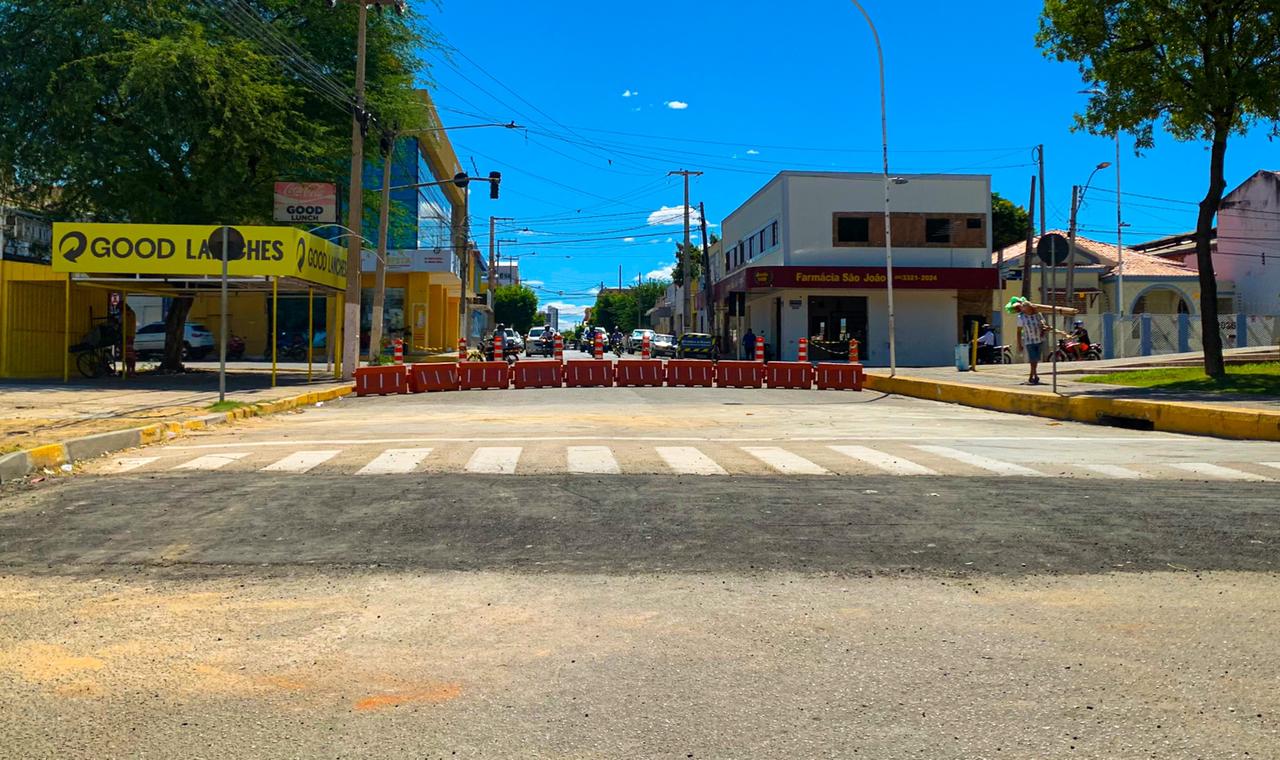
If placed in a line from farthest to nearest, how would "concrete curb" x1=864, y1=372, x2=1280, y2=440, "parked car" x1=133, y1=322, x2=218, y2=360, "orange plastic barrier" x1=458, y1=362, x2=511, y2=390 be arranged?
"parked car" x1=133, y1=322, x2=218, y2=360 → "orange plastic barrier" x1=458, y1=362, x2=511, y2=390 → "concrete curb" x1=864, y1=372, x2=1280, y2=440

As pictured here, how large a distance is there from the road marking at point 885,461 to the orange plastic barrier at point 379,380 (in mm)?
14239

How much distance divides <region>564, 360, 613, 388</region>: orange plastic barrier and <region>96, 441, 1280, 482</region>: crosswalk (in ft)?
47.9

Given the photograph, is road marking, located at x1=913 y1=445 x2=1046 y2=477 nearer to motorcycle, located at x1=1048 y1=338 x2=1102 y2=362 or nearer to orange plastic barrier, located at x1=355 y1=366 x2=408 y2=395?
orange plastic barrier, located at x1=355 y1=366 x2=408 y2=395

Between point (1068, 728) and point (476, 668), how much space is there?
7.57 ft

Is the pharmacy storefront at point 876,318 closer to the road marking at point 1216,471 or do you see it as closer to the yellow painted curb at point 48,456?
the road marking at point 1216,471

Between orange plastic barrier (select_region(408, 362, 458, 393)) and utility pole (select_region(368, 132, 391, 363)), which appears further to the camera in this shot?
utility pole (select_region(368, 132, 391, 363))

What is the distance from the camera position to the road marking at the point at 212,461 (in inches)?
377

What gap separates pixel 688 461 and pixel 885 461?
6.89 ft

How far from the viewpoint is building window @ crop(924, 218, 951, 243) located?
4291 centimetres

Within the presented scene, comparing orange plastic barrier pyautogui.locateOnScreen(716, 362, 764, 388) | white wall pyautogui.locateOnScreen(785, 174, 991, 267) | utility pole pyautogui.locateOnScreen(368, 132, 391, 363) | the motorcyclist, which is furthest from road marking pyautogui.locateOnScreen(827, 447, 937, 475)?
white wall pyautogui.locateOnScreen(785, 174, 991, 267)

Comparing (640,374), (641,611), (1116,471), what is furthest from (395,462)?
(640,374)

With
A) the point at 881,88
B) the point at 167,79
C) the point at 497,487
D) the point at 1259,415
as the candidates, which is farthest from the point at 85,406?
the point at 881,88

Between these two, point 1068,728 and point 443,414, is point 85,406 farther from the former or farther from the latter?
point 1068,728

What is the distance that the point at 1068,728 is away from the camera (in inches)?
132
